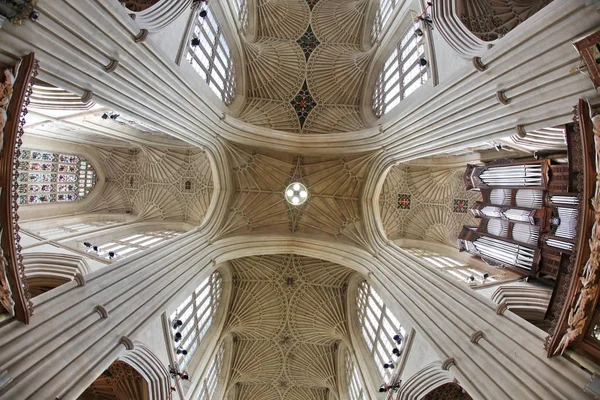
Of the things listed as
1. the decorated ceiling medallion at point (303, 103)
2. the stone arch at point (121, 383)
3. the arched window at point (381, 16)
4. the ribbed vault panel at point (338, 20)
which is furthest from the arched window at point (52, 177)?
the arched window at point (381, 16)

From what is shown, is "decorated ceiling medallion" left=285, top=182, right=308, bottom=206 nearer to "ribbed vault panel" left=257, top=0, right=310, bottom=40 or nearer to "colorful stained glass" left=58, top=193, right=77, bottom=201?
"ribbed vault panel" left=257, top=0, right=310, bottom=40

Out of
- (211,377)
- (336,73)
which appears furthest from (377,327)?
(336,73)

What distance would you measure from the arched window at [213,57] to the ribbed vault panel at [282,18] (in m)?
2.67

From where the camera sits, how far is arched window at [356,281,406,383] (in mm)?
12883

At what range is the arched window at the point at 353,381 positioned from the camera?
15.1 metres

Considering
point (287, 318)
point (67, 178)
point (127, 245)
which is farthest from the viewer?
point (287, 318)

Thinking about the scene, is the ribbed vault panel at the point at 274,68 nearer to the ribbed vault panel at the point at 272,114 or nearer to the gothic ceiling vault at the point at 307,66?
the gothic ceiling vault at the point at 307,66

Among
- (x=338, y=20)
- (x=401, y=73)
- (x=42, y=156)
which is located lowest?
(x=42, y=156)

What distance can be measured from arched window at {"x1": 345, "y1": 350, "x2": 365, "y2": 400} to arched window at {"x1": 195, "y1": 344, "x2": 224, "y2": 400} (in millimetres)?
6686

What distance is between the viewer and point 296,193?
56.9ft

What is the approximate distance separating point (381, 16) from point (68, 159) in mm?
16619

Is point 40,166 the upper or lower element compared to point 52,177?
upper

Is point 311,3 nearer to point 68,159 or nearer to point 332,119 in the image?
point 332,119

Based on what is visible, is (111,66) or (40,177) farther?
(40,177)
